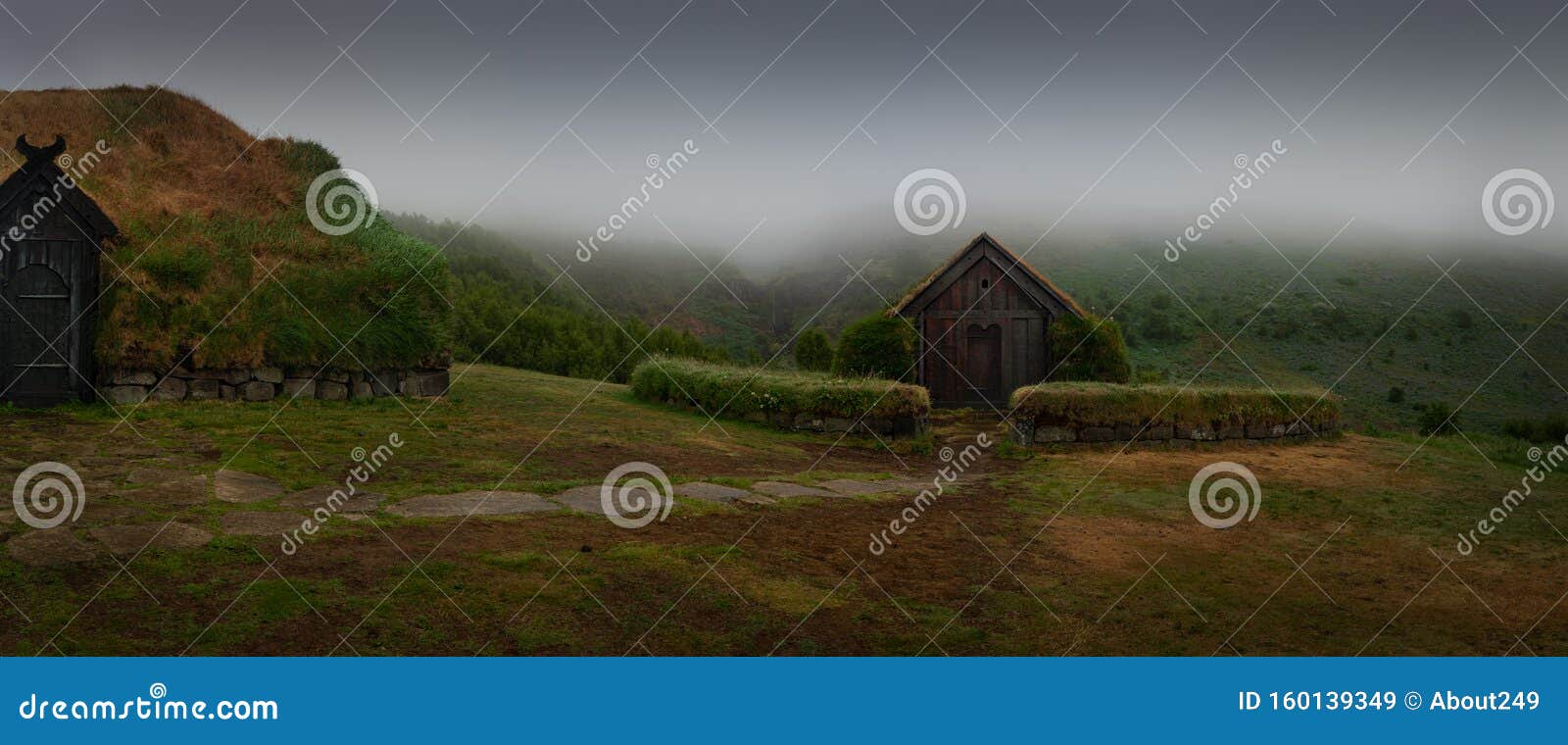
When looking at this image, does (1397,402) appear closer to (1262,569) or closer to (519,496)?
(1262,569)

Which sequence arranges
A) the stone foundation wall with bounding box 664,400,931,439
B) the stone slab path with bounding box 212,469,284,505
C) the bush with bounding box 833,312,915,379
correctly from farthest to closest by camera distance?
the bush with bounding box 833,312,915,379 < the stone foundation wall with bounding box 664,400,931,439 < the stone slab path with bounding box 212,469,284,505

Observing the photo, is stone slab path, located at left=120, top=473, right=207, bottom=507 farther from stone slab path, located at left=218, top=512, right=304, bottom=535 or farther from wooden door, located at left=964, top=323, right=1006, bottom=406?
wooden door, located at left=964, top=323, right=1006, bottom=406

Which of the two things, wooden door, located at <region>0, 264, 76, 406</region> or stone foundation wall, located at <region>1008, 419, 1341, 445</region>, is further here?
stone foundation wall, located at <region>1008, 419, 1341, 445</region>

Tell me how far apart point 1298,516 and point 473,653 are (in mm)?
9393

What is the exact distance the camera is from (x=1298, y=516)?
11.0 meters

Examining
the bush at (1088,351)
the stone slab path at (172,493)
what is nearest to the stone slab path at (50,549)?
the stone slab path at (172,493)

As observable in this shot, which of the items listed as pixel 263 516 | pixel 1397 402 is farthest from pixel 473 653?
pixel 1397 402

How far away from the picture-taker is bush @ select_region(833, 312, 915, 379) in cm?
2289
